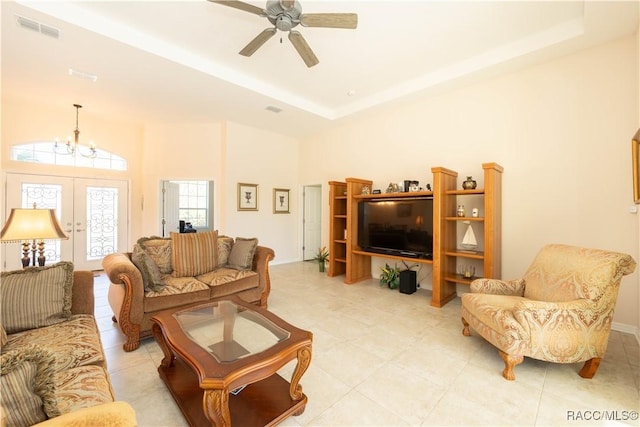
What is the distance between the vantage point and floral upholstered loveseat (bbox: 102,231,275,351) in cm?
256

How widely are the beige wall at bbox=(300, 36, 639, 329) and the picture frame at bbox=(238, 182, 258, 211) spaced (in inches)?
132

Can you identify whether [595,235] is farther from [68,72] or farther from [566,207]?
[68,72]

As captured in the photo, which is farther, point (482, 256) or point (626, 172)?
point (482, 256)

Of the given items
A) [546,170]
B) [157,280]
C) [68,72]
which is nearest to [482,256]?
[546,170]

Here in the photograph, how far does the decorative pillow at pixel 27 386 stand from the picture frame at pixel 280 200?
5.59 metres

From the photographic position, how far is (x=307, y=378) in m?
2.11

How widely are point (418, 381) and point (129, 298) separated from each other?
8.66 ft

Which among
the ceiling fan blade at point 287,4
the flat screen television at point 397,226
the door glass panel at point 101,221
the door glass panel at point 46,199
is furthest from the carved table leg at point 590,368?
the door glass panel at point 46,199

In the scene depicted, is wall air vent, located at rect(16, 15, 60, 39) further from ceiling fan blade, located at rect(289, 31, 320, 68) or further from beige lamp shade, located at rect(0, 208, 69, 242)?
ceiling fan blade, located at rect(289, 31, 320, 68)

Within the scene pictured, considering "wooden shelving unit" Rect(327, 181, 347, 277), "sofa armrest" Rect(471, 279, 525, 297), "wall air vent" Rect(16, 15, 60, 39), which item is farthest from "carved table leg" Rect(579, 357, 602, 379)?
"wall air vent" Rect(16, 15, 60, 39)

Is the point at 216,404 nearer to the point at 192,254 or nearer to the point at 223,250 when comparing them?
the point at 192,254

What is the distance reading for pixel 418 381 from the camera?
81.8 inches

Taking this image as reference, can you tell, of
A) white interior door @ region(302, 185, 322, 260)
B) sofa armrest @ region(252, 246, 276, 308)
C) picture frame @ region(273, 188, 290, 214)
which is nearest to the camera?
sofa armrest @ region(252, 246, 276, 308)

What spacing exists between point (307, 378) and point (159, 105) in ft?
16.3
